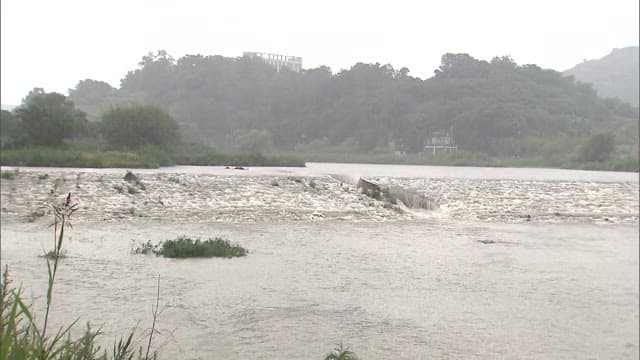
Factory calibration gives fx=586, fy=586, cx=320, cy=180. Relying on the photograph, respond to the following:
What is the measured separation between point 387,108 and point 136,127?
29.6 meters

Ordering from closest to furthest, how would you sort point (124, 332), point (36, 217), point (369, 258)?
point (124, 332) → point (369, 258) → point (36, 217)

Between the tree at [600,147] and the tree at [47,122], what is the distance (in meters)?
36.6

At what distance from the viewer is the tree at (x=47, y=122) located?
29.3 metres

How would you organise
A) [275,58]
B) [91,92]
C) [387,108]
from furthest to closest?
1. [387,108]
2. [91,92]
3. [275,58]

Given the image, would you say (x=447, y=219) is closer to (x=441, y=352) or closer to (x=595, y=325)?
(x=595, y=325)

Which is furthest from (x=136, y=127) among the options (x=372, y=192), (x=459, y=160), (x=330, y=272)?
(x=459, y=160)

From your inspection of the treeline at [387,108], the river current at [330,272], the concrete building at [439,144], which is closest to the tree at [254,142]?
the treeline at [387,108]

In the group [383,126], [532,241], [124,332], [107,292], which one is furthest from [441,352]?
[383,126]

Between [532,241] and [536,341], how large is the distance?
7.79 metres

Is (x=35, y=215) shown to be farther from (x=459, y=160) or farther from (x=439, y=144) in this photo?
(x=439, y=144)

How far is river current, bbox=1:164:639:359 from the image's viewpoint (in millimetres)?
5965

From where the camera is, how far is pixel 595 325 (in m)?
6.77

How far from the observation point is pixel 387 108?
5772cm

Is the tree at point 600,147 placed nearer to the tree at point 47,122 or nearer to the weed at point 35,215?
the tree at point 47,122
